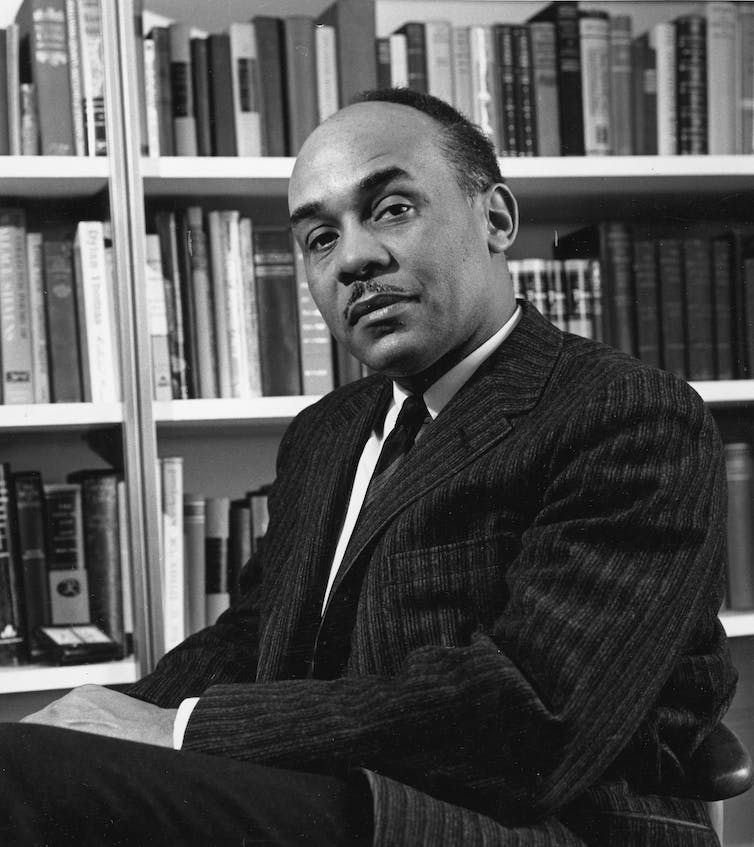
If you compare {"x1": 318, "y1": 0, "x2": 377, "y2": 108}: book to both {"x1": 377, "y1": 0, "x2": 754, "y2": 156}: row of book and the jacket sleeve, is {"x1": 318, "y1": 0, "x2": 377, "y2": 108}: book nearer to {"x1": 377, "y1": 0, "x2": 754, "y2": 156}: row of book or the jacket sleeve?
{"x1": 377, "y1": 0, "x2": 754, "y2": 156}: row of book

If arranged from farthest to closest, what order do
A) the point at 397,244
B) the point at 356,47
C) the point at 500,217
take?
the point at 356,47, the point at 500,217, the point at 397,244

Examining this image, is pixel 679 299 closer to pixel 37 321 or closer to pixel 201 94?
pixel 201 94

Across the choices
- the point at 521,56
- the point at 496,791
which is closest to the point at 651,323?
the point at 521,56

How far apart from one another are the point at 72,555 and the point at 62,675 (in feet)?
0.63

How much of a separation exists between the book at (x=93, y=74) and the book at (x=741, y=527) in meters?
1.21

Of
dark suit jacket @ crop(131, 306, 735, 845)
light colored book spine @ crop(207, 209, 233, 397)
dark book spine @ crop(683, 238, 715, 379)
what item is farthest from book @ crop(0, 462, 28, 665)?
dark book spine @ crop(683, 238, 715, 379)

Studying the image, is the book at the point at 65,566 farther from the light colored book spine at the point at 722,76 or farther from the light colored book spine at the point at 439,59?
the light colored book spine at the point at 722,76

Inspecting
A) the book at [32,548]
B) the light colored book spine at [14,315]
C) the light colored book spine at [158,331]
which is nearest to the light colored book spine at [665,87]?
the light colored book spine at [158,331]

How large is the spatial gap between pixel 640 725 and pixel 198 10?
146 centimetres

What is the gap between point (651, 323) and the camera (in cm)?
182

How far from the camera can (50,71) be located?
5.34 feet

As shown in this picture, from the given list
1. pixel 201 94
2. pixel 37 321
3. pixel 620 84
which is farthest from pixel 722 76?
pixel 37 321

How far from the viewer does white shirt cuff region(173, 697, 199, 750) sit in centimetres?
94

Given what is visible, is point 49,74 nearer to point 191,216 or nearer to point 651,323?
point 191,216
